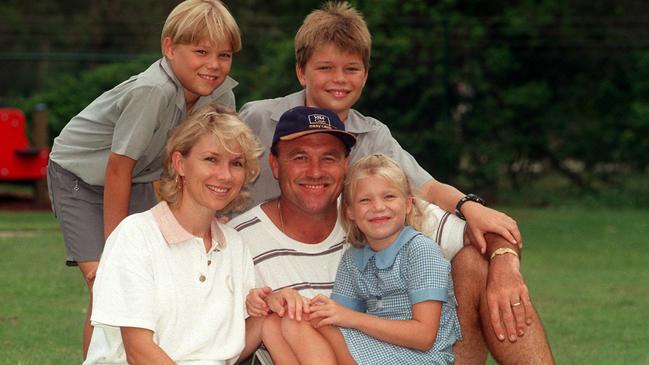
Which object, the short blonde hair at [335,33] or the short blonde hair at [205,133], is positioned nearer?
the short blonde hair at [205,133]

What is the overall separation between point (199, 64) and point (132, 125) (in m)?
0.40

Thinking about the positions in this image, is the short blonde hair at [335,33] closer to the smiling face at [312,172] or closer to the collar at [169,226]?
the smiling face at [312,172]

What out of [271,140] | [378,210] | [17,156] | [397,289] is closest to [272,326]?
[397,289]

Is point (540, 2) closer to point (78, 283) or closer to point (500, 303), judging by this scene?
point (78, 283)

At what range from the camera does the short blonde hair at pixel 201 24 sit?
498 centimetres

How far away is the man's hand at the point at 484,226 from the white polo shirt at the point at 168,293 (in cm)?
94

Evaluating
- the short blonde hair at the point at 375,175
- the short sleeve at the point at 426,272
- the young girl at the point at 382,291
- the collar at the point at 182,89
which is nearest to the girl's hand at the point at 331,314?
the young girl at the point at 382,291

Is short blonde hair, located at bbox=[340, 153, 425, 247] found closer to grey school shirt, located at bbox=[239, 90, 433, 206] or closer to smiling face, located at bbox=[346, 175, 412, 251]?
smiling face, located at bbox=[346, 175, 412, 251]

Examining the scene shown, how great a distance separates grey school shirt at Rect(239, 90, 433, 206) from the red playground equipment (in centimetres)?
986

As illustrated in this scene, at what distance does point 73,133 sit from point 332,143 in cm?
132

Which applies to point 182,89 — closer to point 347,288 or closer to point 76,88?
point 347,288

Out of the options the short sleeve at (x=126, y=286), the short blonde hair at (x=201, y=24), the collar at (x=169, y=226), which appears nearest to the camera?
the short sleeve at (x=126, y=286)

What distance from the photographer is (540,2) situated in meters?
16.5

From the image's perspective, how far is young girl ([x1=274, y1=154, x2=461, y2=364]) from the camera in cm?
416
